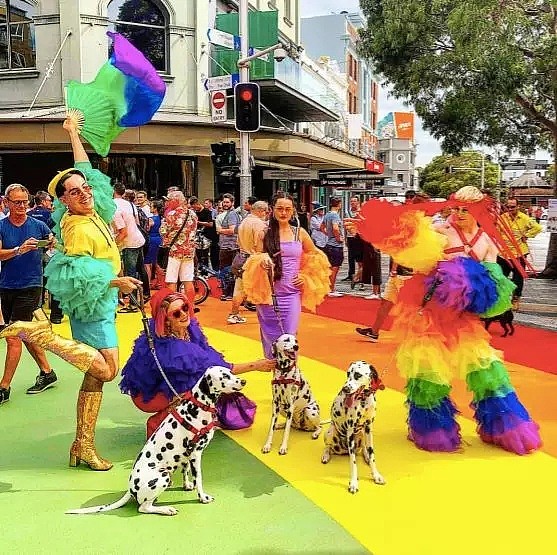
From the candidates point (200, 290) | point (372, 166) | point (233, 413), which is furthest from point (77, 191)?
point (372, 166)

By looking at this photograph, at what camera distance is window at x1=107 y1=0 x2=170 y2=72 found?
18641 millimetres

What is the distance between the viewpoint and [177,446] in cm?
380

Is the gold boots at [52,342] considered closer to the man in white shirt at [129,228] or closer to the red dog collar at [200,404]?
the red dog collar at [200,404]

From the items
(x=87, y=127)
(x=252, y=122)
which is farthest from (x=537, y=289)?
(x=87, y=127)

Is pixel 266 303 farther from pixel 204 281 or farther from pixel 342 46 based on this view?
pixel 342 46

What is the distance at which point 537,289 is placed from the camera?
13852 millimetres

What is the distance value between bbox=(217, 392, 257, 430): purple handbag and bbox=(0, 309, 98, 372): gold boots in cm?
138

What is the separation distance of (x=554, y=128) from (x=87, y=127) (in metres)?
12.7

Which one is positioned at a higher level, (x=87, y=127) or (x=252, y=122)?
(x=252, y=122)

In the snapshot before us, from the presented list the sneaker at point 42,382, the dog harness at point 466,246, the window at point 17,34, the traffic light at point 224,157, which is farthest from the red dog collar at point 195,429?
the window at point 17,34

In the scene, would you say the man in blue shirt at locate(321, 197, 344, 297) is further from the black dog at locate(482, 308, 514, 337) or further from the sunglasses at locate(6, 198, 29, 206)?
the sunglasses at locate(6, 198, 29, 206)

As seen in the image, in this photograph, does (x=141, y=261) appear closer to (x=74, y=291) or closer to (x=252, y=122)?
(x=252, y=122)

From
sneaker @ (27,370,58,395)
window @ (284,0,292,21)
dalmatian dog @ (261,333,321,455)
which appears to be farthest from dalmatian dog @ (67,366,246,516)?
window @ (284,0,292,21)

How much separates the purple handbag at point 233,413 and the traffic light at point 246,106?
8.40 meters
